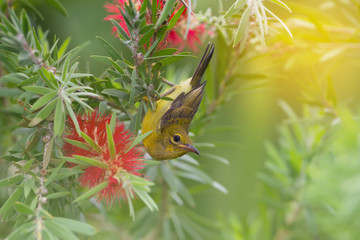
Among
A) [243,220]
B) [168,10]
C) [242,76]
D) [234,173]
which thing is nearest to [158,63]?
[168,10]

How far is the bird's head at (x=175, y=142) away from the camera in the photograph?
0.34 metres

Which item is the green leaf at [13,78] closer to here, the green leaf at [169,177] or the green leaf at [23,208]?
the green leaf at [23,208]

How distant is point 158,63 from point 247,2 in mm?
90

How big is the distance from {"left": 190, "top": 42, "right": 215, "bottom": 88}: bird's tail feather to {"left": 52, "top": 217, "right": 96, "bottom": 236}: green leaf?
0.53 ft

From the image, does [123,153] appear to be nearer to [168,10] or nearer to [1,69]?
[168,10]

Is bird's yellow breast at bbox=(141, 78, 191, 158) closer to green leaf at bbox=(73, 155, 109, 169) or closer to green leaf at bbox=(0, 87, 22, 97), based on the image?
green leaf at bbox=(73, 155, 109, 169)

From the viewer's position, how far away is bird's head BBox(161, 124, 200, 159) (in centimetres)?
34

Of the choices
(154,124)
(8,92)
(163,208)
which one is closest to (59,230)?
(154,124)

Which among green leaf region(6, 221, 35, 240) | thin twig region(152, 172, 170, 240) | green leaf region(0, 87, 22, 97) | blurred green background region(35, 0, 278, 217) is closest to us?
green leaf region(6, 221, 35, 240)

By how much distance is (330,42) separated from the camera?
51 cm

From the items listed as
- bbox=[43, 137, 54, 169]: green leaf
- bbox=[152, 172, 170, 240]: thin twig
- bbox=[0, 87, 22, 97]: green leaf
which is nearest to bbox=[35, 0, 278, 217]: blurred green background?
bbox=[152, 172, 170, 240]: thin twig

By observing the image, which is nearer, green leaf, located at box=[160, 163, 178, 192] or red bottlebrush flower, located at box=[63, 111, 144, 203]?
red bottlebrush flower, located at box=[63, 111, 144, 203]

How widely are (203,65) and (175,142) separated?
8 cm

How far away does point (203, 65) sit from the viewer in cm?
36
